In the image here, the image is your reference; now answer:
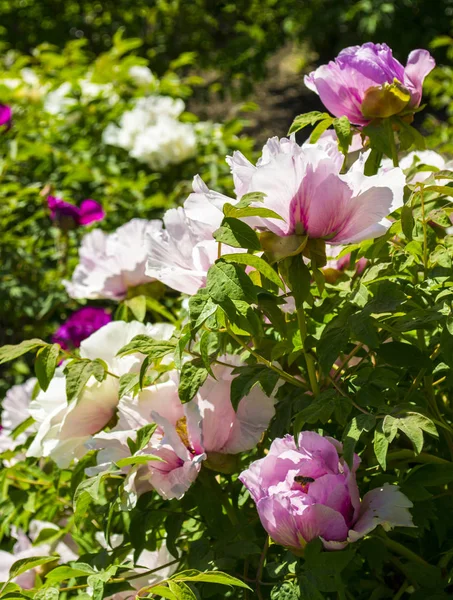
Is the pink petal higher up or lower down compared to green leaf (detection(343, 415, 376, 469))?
lower down

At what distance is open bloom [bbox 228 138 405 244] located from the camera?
2.10 ft

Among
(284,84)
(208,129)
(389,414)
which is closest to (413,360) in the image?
(389,414)

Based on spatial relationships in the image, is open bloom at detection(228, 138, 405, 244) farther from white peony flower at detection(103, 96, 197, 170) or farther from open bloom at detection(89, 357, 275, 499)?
white peony flower at detection(103, 96, 197, 170)

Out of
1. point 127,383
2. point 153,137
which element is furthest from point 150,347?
point 153,137

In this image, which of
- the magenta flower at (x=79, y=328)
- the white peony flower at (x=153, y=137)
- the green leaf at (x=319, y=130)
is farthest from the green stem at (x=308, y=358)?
the white peony flower at (x=153, y=137)

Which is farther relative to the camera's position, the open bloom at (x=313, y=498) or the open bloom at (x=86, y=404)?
the open bloom at (x=86, y=404)

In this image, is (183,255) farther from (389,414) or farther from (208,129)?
(208,129)

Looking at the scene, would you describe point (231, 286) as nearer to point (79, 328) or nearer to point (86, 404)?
point (86, 404)

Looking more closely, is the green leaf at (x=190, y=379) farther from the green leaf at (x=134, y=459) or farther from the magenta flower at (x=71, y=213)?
the magenta flower at (x=71, y=213)

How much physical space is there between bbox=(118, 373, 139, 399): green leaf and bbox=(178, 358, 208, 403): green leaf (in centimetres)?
5

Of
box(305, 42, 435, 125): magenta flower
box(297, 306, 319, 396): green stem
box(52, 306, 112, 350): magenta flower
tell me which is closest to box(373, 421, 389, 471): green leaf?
box(297, 306, 319, 396): green stem

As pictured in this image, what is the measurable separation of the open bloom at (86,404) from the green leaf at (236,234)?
22cm

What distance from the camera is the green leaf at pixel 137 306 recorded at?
97 centimetres

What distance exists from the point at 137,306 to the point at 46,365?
25 cm
